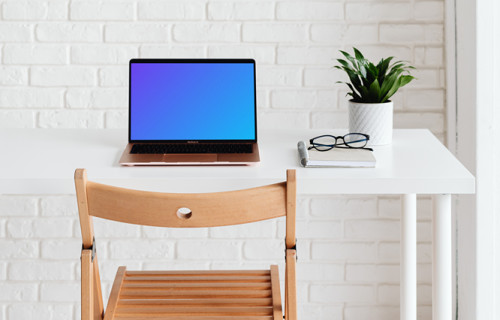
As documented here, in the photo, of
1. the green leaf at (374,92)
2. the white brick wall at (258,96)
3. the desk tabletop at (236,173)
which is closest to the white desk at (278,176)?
the desk tabletop at (236,173)

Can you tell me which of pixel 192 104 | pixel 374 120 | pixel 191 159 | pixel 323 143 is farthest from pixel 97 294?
pixel 374 120

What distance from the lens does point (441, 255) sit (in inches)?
68.9

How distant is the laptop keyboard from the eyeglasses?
166 millimetres

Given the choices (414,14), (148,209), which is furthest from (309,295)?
(148,209)

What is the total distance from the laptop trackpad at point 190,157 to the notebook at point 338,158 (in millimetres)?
208

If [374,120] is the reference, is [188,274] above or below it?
below

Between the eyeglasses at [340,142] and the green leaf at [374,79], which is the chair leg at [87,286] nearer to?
the eyeglasses at [340,142]

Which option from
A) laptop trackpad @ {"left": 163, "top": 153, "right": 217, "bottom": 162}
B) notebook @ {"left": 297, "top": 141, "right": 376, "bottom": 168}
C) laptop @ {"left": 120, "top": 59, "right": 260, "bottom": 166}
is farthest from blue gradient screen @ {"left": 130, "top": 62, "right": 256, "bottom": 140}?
notebook @ {"left": 297, "top": 141, "right": 376, "bottom": 168}

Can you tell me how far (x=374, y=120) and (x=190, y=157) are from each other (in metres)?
0.48

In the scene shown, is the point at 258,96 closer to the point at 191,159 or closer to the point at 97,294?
the point at 191,159

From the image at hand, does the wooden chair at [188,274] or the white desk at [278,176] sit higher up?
the white desk at [278,176]

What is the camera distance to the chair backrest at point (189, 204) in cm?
152

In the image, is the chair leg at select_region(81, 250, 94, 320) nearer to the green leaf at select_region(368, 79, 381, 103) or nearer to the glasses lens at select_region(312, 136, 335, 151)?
the glasses lens at select_region(312, 136, 335, 151)

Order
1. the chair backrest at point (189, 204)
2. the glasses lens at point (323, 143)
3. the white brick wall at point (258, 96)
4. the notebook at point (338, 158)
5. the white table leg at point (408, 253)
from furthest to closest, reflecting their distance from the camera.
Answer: the white brick wall at point (258, 96) < the white table leg at point (408, 253) < the glasses lens at point (323, 143) < the notebook at point (338, 158) < the chair backrest at point (189, 204)
